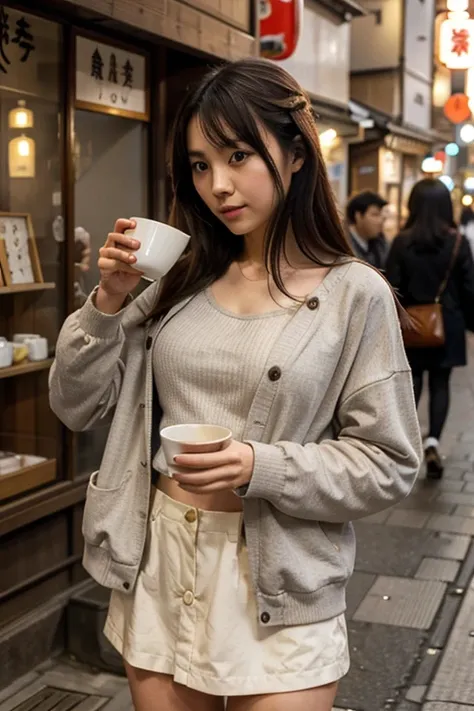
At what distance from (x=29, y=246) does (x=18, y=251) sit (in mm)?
73

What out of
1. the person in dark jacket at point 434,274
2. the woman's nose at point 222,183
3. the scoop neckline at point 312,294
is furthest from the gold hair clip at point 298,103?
the person in dark jacket at point 434,274

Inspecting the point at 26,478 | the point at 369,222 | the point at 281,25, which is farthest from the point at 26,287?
the point at 369,222

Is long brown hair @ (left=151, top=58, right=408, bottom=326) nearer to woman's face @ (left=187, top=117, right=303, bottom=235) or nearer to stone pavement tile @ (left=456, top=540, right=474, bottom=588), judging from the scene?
woman's face @ (left=187, top=117, right=303, bottom=235)

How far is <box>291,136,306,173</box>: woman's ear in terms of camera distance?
223 cm

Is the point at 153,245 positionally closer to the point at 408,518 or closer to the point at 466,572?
the point at 466,572

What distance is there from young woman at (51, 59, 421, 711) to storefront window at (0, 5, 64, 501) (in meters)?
2.19

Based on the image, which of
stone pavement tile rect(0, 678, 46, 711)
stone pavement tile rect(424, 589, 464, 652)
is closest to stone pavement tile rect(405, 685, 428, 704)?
stone pavement tile rect(424, 589, 464, 652)

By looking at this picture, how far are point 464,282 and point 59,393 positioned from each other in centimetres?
579

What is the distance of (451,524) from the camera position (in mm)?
6516

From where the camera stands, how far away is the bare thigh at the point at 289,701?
7.04ft

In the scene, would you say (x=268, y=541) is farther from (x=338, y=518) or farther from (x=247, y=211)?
(x=247, y=211)

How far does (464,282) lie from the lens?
7.59 metres

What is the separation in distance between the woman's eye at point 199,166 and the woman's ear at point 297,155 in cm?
21

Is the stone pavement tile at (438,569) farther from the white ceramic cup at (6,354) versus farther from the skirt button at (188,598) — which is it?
the skirt button at (188,598)
